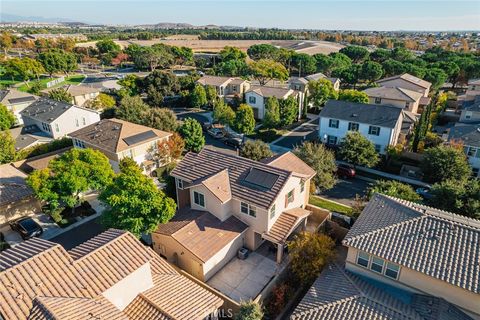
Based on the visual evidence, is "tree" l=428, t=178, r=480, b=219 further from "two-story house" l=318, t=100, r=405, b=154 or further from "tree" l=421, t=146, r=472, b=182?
"two-story house" l=318, t=100, r=405, b=154

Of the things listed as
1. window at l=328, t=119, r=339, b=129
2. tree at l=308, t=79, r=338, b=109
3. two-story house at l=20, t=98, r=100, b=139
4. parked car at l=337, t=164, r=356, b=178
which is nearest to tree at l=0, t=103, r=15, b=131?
two-story house at l=20, t=98, r=100, b=139

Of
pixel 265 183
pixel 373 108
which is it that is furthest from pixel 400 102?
pixel 265 183

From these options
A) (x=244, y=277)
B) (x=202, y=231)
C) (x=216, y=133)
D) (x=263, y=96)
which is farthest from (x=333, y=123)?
(x=244, y=277)

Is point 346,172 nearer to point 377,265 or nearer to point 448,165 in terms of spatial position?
point 448,165

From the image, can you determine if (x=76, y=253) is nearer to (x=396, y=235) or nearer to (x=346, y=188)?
(x=396, y=235)

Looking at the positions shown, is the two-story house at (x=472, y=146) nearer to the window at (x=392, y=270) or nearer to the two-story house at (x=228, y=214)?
the two-story house at (x=228, y=214)
